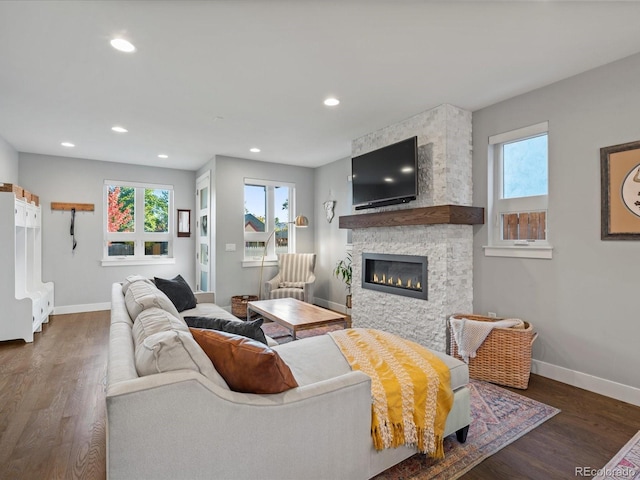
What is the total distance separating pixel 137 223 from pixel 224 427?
19.2ft

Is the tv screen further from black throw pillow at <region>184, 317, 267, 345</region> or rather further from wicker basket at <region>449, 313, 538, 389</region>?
black throw pillow at <region>184, 317, 267, 345</region>

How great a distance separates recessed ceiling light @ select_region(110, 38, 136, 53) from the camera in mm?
2328

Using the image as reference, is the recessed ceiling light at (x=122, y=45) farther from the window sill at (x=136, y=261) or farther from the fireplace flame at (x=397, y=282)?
the window sill at (x=136, y=261)

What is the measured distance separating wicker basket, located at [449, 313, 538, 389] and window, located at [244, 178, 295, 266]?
373 centimetres

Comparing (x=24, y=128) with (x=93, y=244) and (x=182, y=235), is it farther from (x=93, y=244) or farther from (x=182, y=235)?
(x=182, y=235)

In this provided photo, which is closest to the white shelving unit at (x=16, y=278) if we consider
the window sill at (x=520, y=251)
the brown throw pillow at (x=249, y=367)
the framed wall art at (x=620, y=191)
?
the brown throw pillow at (x=249, y=367)

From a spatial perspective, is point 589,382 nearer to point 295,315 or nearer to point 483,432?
point 483,432

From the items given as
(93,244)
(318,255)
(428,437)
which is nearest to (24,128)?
(93,244)

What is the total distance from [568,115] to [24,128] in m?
5.82

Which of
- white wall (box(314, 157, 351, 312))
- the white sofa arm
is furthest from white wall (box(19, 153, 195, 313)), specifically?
the white sofa arm

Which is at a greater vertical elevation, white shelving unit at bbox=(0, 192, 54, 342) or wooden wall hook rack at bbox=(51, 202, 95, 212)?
wooden wall hook rack at bbox=(51, 202, 95, 212)

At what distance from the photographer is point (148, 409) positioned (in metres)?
1.18

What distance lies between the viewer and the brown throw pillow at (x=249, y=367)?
1.42 meters

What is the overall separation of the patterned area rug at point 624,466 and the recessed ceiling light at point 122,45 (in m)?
3.81
